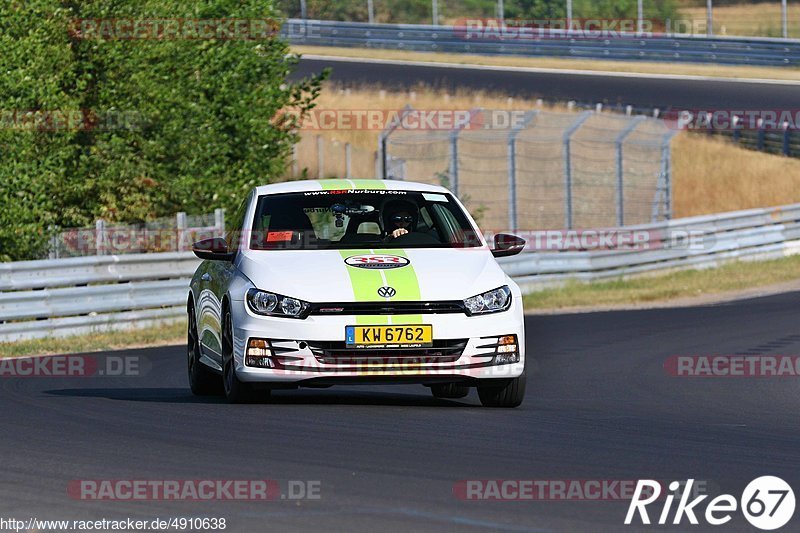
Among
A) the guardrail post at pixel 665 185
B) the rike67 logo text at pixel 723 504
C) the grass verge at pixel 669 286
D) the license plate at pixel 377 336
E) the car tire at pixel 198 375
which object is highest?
the license plate at pixel 377 336

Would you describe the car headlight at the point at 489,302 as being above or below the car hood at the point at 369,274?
below

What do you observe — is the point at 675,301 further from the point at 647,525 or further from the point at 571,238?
the point at 647,525

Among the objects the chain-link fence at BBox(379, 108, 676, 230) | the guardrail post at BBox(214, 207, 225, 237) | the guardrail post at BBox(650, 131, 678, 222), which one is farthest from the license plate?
the guardrail post at BBox(650, 131, 678, 222)

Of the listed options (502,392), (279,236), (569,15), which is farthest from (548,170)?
(502,392)

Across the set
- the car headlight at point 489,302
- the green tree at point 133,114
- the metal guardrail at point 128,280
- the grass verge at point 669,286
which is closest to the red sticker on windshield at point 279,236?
the car headlight at point 489,302

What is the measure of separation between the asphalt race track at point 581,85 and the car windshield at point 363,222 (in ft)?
102

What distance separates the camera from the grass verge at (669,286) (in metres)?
24.0

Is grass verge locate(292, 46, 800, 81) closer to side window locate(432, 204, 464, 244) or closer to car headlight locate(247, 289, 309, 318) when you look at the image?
side window locate(432, 204, 464, 244)

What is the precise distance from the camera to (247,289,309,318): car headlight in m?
9.77

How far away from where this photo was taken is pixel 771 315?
787 inches

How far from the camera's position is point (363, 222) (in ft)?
36.1

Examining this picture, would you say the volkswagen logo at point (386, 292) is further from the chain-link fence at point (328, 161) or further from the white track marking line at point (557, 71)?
the white track marking line at point (557, 71)

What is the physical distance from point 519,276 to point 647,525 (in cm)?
1878

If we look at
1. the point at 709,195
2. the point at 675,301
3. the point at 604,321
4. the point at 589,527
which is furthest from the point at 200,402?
the point at 709,195
